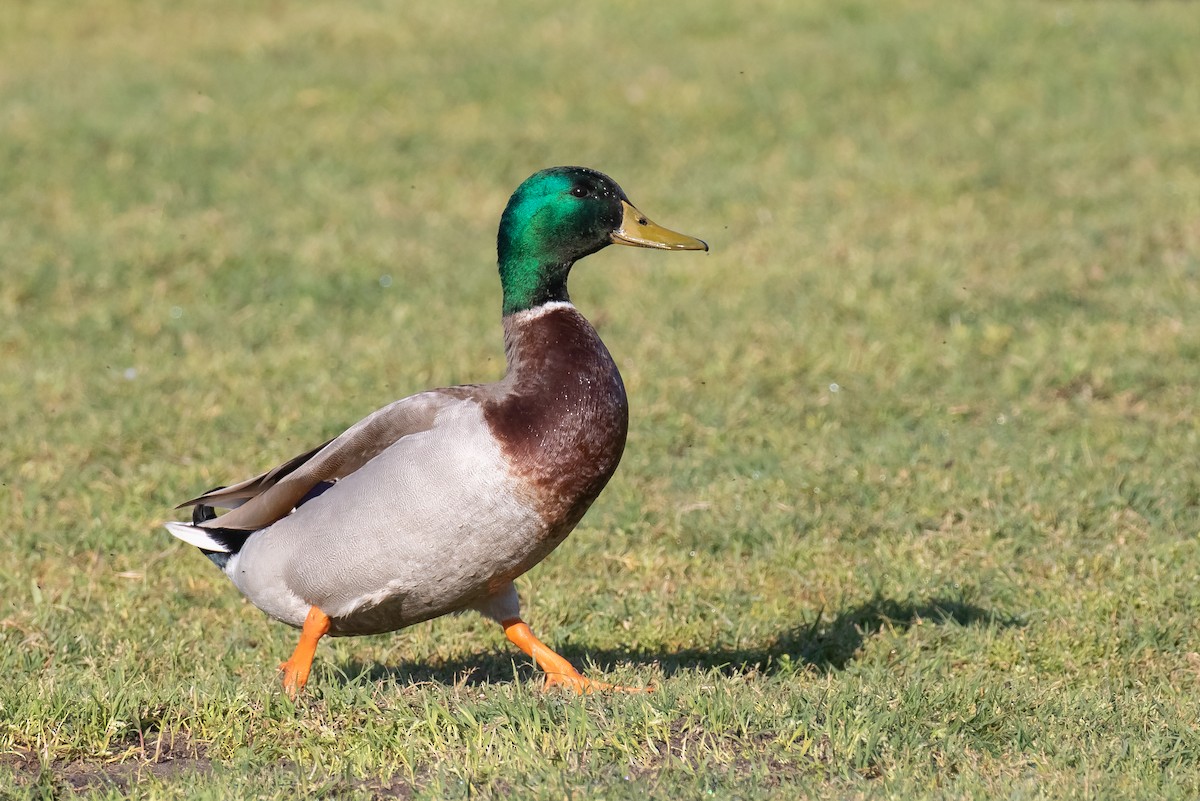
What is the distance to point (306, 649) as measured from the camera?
4.25 metres

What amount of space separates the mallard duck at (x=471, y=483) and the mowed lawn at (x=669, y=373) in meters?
0.22

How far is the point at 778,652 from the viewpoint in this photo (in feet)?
16.0

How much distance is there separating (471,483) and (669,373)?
341cm

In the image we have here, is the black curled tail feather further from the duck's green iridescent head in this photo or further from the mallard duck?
the duck's green iridescent head

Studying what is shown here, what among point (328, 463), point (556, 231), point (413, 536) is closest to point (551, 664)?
point (413, 536)

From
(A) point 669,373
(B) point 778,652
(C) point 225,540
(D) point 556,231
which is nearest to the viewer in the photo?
(D) point 556,231

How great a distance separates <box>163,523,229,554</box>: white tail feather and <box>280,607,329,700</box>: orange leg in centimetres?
42

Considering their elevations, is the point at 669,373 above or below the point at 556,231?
below

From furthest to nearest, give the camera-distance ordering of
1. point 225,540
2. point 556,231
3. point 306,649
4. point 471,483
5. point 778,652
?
point 778,652 → point 225,540 → point 556,231 → point 306,649 → point 471,483

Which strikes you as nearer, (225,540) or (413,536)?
(413,536)

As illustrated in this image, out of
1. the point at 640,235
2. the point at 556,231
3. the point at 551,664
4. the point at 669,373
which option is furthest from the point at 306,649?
the point at 669,373

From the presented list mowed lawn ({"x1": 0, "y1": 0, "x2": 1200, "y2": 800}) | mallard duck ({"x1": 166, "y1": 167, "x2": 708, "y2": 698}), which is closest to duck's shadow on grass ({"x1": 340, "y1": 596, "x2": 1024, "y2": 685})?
mowed lawn ({"x1": 0, "y1": 0, "x2": 1200, "y2": 800})

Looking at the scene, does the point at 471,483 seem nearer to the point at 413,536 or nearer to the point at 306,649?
the point at 413,536

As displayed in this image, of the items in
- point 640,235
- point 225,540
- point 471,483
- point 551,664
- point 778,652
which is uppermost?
point 640,235
